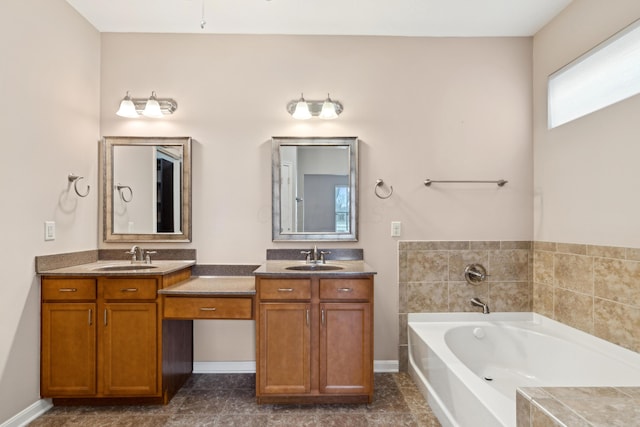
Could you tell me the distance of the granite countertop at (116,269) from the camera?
2291 millimetres

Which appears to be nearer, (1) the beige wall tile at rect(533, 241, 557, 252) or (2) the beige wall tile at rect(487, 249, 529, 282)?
(1) the beige wall tile at rect(533, 241, 557, 252)

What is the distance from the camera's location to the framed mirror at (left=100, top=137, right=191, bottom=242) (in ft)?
9.36

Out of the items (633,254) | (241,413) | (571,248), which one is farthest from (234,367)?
(633,254)

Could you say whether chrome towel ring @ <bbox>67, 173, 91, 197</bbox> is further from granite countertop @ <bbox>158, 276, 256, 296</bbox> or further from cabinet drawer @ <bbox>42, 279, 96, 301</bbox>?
granite countertop @ <bbox>158, 276, 256, 296</bbox>

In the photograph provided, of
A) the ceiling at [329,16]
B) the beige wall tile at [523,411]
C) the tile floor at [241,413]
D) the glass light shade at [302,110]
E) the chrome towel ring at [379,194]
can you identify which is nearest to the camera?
the beige wall tile at [523,411]

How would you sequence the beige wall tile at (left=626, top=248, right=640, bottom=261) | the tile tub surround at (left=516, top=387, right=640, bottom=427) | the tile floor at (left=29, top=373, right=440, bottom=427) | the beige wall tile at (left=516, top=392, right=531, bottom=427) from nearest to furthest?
the tile tub surround at (left=516, top=387, right=640, bottom=427)
the beige wall tile at (left=516, top=392, right=531, bottom=427)
the beige wall tile at (left=626, top=248, right=640, bottom=261)
the tile floor at (left=29, top=373, right=440, bottom=427)

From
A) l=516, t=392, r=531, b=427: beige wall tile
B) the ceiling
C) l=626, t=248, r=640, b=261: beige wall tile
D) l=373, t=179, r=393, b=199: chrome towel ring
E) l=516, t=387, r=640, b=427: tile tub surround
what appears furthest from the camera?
l=373, t=179, r=393, b=199: chrome towel ring

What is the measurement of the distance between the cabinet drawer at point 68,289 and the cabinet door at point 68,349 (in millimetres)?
45

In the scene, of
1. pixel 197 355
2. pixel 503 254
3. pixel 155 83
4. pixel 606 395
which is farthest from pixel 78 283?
pixel 503 254

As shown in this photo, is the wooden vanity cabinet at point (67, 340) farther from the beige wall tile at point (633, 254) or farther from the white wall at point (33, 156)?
the beige wall tile at point (633, 254)

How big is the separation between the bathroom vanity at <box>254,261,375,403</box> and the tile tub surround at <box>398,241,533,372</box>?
26.2 inches

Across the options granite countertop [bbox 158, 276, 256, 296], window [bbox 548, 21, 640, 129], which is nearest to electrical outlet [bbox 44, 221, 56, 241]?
granite countertop [bbox 158, 276, 256, 296]

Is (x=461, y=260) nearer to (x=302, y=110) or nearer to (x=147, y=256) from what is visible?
(x=302, y=110)

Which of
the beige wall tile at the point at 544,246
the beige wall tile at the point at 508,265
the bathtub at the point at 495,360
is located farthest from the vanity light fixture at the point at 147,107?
the beige wall tile at the point at 544,246
